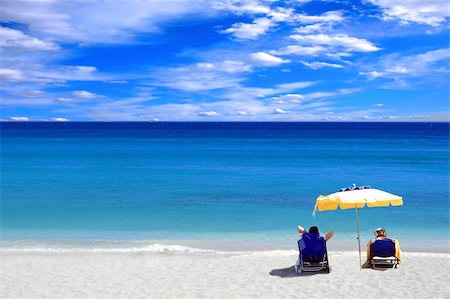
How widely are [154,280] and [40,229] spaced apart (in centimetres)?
873

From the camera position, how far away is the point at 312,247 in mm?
10352

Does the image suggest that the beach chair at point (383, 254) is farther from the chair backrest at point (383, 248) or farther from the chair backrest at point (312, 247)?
the chair backrest at point (312, 247)

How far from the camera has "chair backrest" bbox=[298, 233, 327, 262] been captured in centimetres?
1031

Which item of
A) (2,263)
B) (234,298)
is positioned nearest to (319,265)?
(234,298)

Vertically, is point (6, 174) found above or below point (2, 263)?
above

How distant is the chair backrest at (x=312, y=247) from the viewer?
406 inches

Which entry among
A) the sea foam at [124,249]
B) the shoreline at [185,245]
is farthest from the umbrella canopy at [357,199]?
the sea foam at [124,249]

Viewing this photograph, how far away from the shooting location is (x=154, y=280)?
1012 cm

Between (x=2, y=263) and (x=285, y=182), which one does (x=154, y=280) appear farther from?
(x=285, y=182)

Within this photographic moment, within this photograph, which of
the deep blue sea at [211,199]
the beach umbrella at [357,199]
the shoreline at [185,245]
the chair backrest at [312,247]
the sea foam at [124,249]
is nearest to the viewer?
the beach umbrella at [357,199]

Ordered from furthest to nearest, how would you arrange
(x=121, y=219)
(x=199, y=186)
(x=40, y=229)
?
(x=199, y=186)
(x=121, y=219)
(x=40, y=229)

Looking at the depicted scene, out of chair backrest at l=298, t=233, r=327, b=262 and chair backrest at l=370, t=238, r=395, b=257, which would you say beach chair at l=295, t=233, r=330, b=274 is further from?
chair backrest at l=370, t=238, r=395, b=257

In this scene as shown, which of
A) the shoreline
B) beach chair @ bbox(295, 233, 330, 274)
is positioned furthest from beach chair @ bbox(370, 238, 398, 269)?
the shoreline

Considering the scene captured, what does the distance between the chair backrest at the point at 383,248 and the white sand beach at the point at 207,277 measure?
17.9 inches
